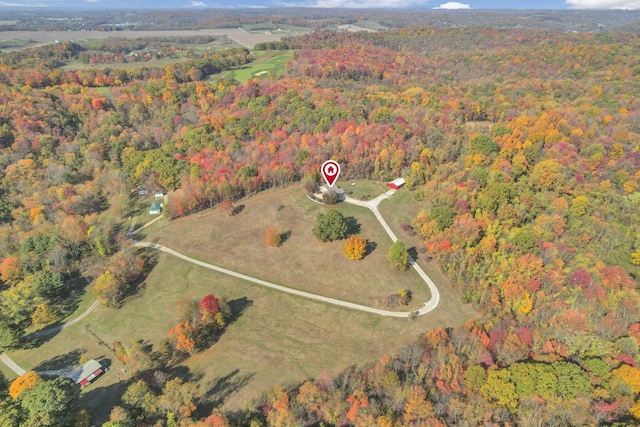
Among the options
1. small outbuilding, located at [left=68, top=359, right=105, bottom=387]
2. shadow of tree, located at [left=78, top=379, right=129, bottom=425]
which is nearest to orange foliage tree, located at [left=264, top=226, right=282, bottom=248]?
shadow of tree, located at [left=78, top=379, right=129, bottom=425]

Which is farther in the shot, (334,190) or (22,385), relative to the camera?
(334,190)

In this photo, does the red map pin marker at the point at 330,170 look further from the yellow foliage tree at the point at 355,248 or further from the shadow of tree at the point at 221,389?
the shadow of tree at the point at 221,389

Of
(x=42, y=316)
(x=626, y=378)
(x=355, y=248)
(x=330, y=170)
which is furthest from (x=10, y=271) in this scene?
(x=626, y=378)

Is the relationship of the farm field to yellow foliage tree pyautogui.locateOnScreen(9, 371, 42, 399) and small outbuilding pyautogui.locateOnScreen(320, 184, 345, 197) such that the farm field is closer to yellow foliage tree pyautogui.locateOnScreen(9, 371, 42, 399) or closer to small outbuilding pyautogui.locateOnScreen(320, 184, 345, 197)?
small outbuilding pyautogui.locateOnScreen(320, 184, 345, 197)

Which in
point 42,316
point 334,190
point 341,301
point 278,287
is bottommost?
point 42,316

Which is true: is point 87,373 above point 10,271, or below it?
below

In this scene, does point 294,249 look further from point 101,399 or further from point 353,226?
point 101,399

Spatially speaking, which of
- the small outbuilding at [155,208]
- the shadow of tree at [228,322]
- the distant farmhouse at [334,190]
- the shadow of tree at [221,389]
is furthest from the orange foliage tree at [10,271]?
the distant farmhouse at [334,190]
